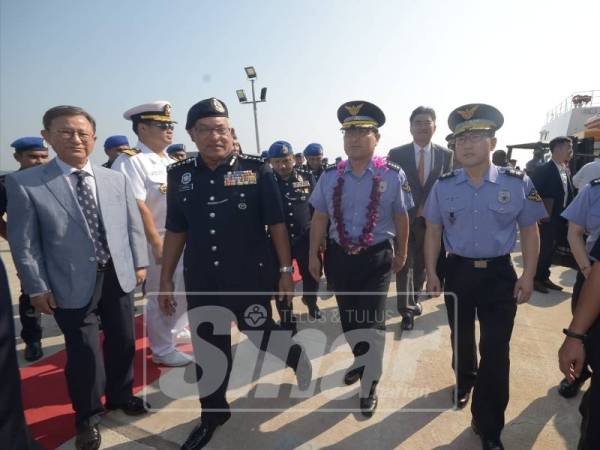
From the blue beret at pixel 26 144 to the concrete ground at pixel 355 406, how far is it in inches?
85.0

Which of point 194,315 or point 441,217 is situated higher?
point 441,217

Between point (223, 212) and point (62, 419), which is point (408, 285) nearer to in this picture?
point (223, 212)

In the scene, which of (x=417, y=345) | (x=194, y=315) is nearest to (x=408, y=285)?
(x=417, y=345)

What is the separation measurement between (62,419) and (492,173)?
3575mm

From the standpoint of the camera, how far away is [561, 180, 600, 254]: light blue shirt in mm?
2486

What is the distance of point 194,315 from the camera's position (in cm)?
251

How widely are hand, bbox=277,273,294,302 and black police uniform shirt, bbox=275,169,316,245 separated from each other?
190 cm

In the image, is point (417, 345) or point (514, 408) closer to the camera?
point (514, 408)

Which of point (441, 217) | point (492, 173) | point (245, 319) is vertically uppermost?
point (492, 173)

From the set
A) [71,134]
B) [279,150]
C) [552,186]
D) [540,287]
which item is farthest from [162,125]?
[540,287]

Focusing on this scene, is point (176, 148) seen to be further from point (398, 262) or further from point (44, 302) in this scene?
point (398, 262)

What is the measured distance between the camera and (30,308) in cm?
368

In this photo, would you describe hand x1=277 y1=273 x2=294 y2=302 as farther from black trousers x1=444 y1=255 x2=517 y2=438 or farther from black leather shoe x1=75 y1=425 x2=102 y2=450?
black leather shoe x1=75 y1=425 x2=102 y2=450

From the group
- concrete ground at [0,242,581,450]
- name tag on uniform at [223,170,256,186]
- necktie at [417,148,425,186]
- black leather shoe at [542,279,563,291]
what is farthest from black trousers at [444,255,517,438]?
black leather shoe at [542,279,563,291]
